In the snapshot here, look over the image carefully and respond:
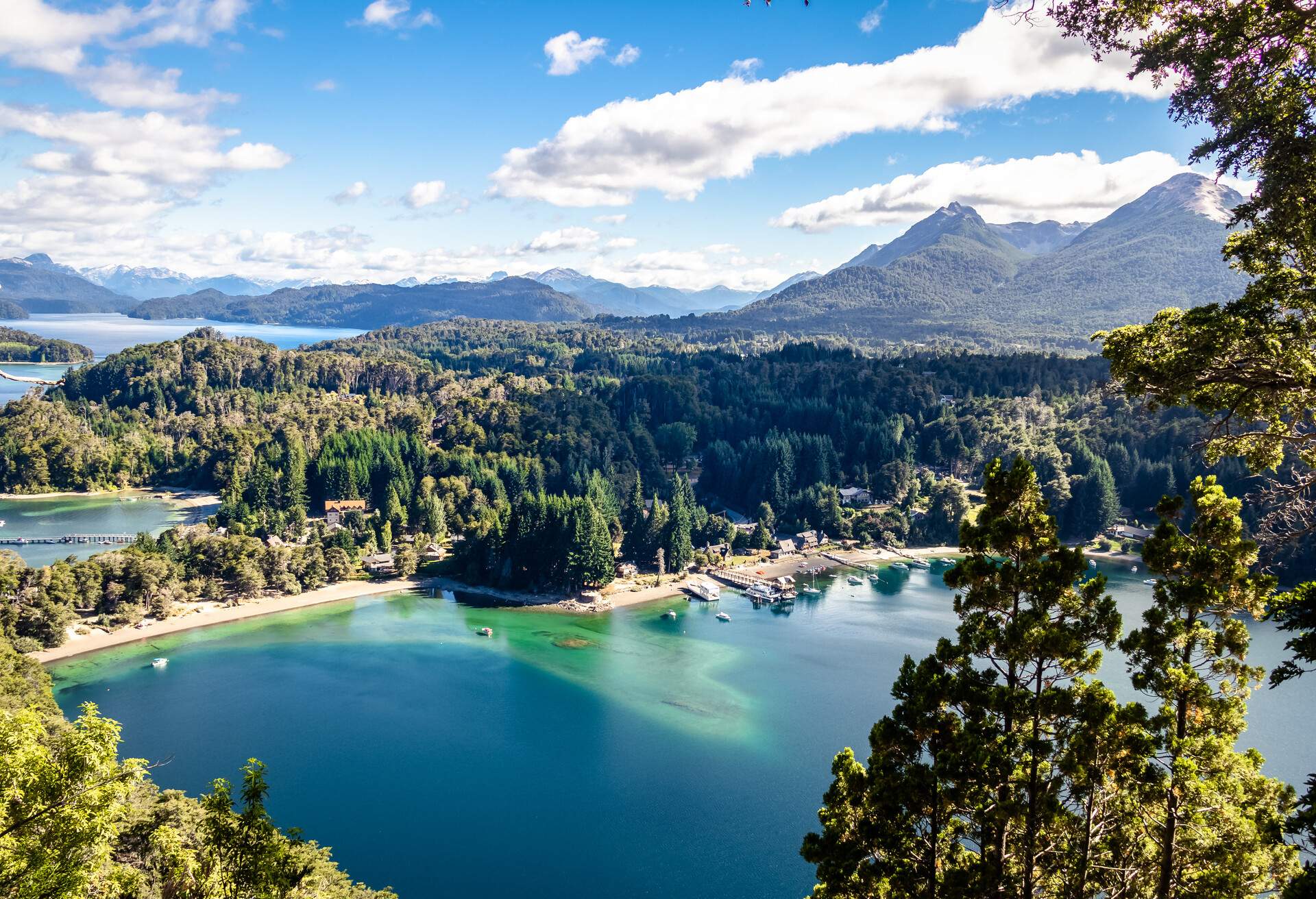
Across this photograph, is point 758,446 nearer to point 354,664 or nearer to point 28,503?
point 354,664

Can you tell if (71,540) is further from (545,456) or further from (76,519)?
(545,456)

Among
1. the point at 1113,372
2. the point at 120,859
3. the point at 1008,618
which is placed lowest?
the point at 120,859

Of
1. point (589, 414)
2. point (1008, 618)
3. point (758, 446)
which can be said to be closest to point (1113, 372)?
point (1008, 618)

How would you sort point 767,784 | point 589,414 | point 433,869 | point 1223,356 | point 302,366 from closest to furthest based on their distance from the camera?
1. point 1223,356
2. point 433,869
3. point 767,784
4. point 589,414
5. point 302,366

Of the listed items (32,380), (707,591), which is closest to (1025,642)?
(707,591)

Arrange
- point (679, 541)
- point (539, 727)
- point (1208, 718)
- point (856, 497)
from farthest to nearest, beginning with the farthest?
point (856, 497), point (679, 541), point (539, 727), point (1208, 718)

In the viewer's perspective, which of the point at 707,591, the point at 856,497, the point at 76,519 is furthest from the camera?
the point at 856,497
